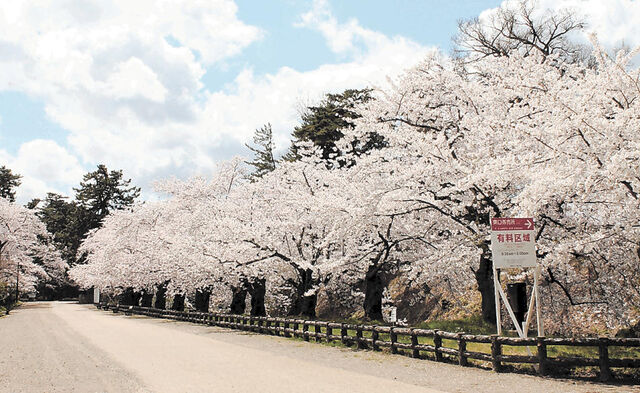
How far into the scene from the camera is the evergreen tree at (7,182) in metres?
69.2

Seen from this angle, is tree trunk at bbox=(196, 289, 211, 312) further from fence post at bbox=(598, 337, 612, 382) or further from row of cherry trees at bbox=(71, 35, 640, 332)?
fence post at bbox=(598, 337, 612, 382)

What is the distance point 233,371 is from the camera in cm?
1071

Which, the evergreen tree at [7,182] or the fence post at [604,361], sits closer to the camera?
the fence post at [604,361]

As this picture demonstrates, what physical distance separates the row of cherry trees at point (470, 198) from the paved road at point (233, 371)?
3.16 meters

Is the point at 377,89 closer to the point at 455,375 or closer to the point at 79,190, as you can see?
the point at 455,375

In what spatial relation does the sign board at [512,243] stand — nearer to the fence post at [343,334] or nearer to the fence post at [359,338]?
the fence post at [359,338]

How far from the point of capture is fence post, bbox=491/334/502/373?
10.5 metres

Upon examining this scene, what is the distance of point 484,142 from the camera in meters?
13.6

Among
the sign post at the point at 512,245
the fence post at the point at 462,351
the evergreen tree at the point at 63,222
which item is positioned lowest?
the fence post at the point at 462,351

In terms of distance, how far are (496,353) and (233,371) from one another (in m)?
5.65

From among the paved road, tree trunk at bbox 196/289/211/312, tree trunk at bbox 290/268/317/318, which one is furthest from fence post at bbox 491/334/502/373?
tree trunk at bbox 196/289/211/312

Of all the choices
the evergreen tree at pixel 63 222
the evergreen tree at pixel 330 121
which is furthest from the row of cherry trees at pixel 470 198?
the evergreen tree at pixel 63 222

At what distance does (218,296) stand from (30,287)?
40.8m

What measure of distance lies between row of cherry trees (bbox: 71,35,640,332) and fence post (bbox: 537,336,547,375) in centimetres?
221
